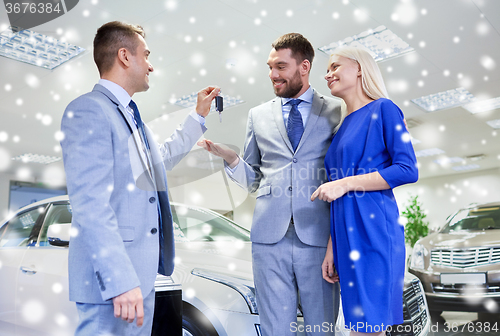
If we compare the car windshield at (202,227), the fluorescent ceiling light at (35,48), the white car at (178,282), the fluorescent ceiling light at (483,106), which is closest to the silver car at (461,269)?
the white car at (178,282)

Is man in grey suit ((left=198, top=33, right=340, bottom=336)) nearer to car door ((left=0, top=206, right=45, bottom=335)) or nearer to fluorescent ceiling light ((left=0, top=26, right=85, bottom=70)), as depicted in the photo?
car door ((left=0, top=206, right=45, bottom=335))

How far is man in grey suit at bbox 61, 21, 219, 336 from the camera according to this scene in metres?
0.96

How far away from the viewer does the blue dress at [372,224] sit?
1.06 m

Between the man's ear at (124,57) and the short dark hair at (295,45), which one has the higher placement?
the short dark hair at (295,45)

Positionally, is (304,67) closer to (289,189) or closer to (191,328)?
(289,189)

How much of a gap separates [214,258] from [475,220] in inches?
150

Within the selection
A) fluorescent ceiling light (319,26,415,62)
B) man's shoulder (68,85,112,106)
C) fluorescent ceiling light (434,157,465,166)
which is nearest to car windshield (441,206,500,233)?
fluorescent ceiling light (319,26,415,62)

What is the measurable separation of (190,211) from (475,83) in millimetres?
4284

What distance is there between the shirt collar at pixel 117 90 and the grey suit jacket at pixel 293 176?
1.54ft

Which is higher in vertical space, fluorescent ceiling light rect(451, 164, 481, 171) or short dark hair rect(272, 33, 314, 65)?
short dark hair rect(272, 33, 314, 65)

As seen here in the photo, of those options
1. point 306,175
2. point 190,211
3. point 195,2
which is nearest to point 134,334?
point 306,175

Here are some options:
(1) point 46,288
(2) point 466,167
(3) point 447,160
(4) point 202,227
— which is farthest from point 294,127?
(2) point 466,167

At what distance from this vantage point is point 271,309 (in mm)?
1233

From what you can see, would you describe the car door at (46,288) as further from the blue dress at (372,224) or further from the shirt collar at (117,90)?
the blue dress at (372,224)
